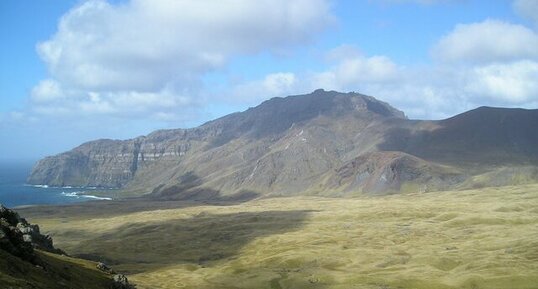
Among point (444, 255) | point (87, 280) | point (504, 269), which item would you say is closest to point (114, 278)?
point (87, 280)

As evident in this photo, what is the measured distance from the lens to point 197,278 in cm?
14212

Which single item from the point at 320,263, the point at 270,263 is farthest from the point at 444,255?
the point at 270,263

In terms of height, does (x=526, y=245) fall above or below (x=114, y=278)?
below

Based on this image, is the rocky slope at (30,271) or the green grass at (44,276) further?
the rocky slope at (30,271)

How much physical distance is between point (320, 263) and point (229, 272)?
91.4 ft

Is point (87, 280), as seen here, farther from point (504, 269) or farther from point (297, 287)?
point (504, 269)

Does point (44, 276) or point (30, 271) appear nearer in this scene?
point (30, 271)

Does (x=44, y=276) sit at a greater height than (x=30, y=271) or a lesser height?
lesser

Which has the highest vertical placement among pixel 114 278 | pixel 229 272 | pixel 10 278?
pixel 10 278

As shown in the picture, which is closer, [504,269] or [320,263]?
[504,269]

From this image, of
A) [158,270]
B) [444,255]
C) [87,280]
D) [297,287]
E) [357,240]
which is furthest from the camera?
[357,240]

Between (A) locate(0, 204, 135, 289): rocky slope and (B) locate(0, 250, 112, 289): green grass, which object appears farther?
(A) locate(0, 204, 135, 289): rocky slope

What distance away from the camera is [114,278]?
80375mm

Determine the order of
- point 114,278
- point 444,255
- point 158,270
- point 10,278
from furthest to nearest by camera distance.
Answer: point 158,270, point 444,255, point 114,278, point 10,278
